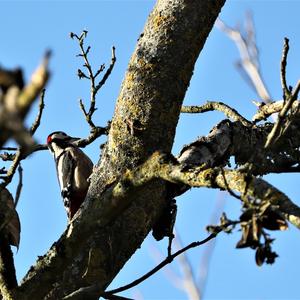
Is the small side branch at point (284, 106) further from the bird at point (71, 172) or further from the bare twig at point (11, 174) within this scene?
the bird at point (71, 172)

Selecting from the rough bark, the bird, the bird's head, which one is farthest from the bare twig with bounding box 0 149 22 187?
the bird's head

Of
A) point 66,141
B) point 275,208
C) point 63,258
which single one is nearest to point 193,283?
point 63,258

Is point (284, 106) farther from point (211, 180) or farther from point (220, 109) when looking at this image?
point (220, 109)

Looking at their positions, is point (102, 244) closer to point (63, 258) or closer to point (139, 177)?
point (63, 258)

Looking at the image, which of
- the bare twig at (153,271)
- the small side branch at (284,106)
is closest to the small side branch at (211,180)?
the small side branch at (284,106)

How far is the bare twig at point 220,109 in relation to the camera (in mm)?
3385

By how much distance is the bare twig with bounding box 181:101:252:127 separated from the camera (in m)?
3.38

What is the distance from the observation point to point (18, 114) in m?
0.99

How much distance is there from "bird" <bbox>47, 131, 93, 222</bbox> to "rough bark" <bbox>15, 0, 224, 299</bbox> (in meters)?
3.06

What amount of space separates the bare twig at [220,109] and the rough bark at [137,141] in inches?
17.5

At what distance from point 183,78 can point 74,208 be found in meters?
3.24

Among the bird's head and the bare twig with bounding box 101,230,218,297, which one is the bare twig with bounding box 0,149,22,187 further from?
the bird's head

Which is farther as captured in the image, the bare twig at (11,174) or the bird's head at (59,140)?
the bird's head at (59,140)

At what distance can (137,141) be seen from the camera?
2848 millimetres
